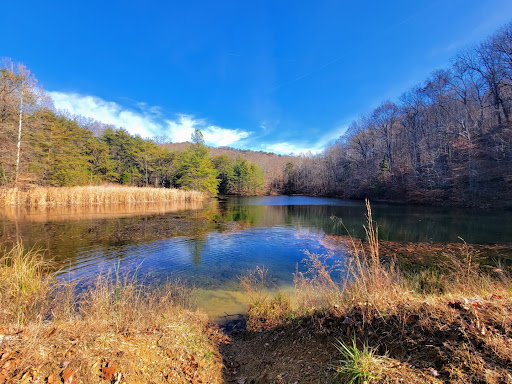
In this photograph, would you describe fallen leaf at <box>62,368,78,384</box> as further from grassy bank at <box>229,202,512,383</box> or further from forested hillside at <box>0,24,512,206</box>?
forested hillside at <box>0,24,512,206</box>

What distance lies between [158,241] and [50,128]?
28879mm

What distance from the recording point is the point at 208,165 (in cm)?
4981

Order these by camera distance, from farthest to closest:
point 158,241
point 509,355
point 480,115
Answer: point 480,115 → point 158,241 → point 509,355

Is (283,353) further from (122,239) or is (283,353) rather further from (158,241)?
(122,239)

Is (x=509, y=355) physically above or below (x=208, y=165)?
below

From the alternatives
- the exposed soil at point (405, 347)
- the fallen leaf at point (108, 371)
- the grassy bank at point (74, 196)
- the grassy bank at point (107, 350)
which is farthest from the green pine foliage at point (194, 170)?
the fallen leaf at point (108, 371)

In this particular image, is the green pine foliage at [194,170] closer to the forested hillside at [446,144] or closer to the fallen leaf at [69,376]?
the forested hillside at [446,144]

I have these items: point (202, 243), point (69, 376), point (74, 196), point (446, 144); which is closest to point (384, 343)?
point (69, 376)

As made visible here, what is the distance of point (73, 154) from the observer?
3356cm

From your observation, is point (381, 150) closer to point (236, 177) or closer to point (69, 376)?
point (236, 177)

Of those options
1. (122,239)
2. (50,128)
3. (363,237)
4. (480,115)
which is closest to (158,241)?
(122,239)

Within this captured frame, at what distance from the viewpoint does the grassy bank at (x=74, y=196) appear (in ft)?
69.1

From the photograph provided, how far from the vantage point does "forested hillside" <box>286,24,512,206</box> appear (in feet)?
88.5

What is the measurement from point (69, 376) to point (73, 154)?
40501 millimetres
